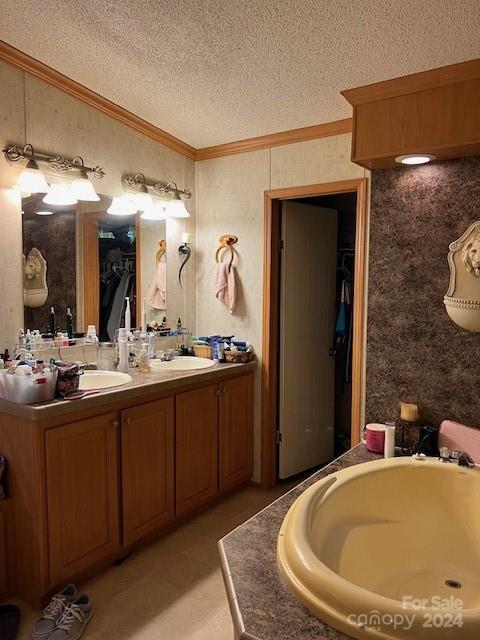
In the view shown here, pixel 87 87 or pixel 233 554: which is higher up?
pixel 87 87

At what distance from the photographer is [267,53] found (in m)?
2.12

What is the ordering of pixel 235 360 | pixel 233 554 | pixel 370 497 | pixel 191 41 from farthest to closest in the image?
pixel 235 360
pixel 191 41
pixel 370 497
pixel 233 554

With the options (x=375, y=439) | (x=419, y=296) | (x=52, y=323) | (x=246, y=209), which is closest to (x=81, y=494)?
(x=52, y=323)

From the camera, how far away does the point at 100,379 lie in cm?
258

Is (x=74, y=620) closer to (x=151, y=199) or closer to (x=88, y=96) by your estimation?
(x=151, y=199)

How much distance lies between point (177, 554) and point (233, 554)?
138 centimetres

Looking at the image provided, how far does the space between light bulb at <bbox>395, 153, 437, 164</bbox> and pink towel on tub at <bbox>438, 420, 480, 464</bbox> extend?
1.28 m

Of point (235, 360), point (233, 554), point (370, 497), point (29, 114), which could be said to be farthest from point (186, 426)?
point (29, 114)

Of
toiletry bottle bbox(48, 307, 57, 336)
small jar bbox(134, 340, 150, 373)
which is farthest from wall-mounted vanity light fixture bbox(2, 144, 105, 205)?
small jar bbox(134, 340, 150, 373)

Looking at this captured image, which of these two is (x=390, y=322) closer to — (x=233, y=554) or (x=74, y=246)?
(x=233, y=554)

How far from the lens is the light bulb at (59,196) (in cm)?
250

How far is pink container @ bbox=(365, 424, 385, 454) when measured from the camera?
7.20 feet

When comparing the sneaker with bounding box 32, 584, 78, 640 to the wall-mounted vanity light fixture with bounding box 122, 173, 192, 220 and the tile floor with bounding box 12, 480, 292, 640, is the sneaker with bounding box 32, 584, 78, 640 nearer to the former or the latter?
the tile floor with bounding box 12, 480, 292, 640

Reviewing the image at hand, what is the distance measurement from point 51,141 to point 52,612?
89.6 inches
